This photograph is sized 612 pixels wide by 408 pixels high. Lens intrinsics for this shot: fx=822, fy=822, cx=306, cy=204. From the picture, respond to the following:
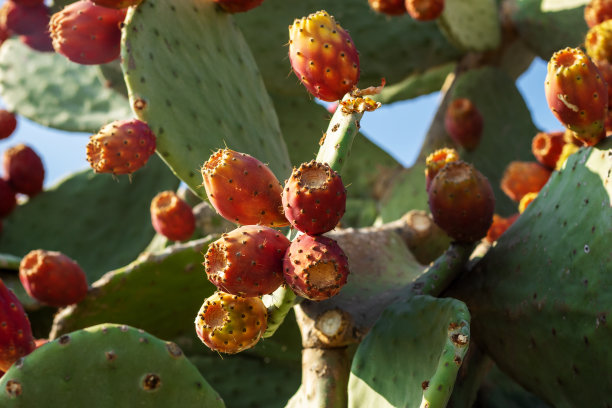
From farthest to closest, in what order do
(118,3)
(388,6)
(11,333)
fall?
1. (388,6)
2. (118,3)
3. (11,333)

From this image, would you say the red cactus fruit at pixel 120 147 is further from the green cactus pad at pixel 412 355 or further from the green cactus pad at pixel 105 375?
the green cactus pad at pixel 412 355

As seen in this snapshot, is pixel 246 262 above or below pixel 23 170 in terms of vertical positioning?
above

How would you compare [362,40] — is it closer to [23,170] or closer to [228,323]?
[23,170]

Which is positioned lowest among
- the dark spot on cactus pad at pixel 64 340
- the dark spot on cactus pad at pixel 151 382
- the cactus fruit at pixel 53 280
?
the cactus fruit at pixel 53 280

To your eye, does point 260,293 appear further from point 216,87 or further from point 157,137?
point 216,87

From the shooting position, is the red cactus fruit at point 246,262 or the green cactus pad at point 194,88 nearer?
the red cactus fruit at point 246,262

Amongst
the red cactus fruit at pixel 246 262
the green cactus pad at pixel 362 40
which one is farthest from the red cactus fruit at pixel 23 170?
the red cactus fruit at pixel 246 262

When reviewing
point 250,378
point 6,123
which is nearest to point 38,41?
point 6,123
